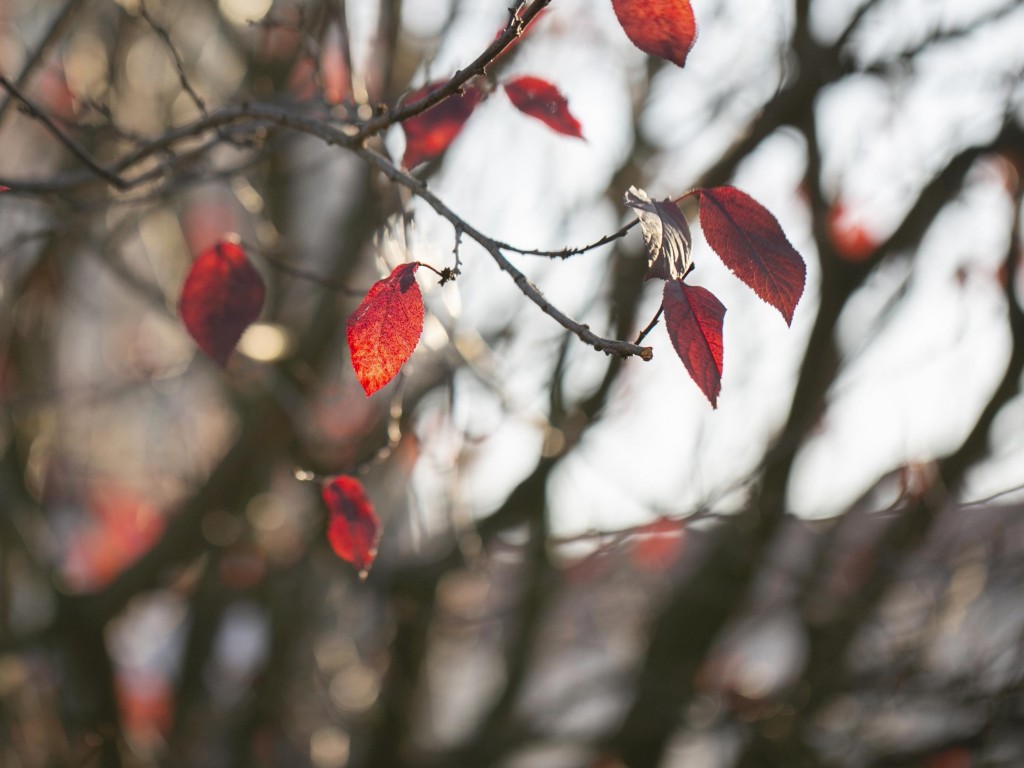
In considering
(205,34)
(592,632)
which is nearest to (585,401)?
(205,34)

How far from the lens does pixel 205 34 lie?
2.90m

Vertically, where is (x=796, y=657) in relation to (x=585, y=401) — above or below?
below

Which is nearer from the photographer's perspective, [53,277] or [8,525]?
[8,525]

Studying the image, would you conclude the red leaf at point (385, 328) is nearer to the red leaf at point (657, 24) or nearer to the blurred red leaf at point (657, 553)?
the red leaf at point (657, 24)

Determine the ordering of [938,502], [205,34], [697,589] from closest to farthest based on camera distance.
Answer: [938,502] → [697,589] → [205,34]

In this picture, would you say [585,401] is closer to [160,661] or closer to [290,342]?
[290,342]

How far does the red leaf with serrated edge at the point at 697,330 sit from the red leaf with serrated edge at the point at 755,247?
0.06 meters

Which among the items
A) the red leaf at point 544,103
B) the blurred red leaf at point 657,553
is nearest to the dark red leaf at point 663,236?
the red leaf at point 544,103

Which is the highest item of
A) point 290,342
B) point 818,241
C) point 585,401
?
point 290,342

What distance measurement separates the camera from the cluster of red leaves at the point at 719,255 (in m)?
0.69

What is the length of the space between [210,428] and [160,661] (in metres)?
1.33

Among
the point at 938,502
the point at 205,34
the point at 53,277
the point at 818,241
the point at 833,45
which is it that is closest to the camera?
the point at 833,45

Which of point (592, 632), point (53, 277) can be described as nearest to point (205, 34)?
point (53, 277)

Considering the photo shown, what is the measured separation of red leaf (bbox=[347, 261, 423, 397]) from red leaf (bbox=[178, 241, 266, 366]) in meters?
0.39
